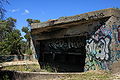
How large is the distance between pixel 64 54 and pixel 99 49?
4.97 metres

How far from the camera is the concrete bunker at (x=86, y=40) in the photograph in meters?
7.45

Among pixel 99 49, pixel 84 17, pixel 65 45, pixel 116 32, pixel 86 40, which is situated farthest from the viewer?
pixel 65 45

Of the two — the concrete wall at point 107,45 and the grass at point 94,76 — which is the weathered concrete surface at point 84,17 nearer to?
the concrete wall at point 107,45

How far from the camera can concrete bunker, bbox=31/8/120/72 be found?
7.45 meters

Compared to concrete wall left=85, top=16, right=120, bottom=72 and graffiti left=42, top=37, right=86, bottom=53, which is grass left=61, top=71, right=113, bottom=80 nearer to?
concrete wall left=85, top=16, right=120, bottom=72

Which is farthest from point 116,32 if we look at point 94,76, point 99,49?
point 94,76

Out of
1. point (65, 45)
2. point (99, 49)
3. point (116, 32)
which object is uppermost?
point (116, 32)

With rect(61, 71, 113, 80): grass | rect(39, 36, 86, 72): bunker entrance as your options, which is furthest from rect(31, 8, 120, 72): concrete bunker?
rect(61, 71, 113, 80): grass

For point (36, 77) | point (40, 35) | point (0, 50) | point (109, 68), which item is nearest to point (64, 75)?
point (36, 77)

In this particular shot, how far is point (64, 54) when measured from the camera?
492 inches

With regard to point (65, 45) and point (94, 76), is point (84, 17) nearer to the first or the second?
point (94, 76)

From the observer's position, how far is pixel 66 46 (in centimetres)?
1192

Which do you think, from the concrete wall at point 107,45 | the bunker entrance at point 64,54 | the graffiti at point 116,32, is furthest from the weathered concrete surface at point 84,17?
the bunker entrance at point 64,54

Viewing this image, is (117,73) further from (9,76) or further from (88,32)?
(9,76)
